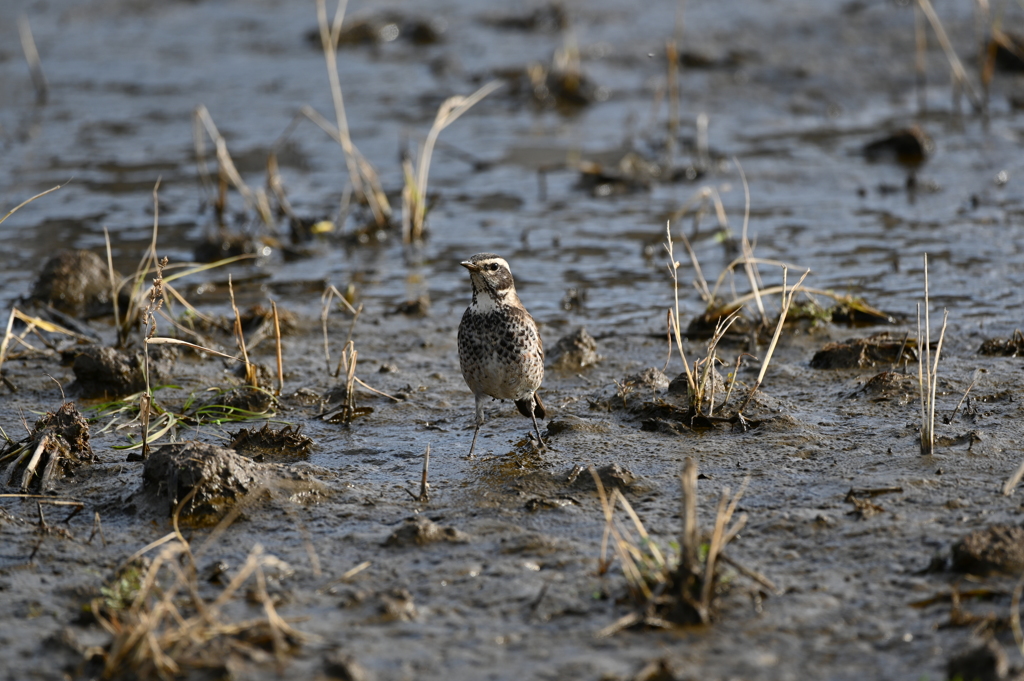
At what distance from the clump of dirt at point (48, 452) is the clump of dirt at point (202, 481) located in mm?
533

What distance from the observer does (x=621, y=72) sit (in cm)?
1645

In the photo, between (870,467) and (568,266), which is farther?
(568,266)

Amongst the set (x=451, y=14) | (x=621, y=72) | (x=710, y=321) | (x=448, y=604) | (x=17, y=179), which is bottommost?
(x=448, y=604)

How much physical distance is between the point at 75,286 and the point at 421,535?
544cm

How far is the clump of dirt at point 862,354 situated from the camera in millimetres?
7484

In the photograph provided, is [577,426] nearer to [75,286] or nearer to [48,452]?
[48,452]

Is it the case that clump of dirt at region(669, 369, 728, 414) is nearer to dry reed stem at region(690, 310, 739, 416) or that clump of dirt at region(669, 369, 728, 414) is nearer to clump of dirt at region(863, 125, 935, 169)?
dry reed stem at region(690, 310, 739, 416)

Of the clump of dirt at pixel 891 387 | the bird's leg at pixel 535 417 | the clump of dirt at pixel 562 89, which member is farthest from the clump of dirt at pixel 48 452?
the clump of dirt at pixel 562 89

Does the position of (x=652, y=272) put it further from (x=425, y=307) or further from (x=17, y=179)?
(x=17, y=179)

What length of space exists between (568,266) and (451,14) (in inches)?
419

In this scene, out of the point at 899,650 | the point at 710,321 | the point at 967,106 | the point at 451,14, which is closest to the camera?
the point at 899,650

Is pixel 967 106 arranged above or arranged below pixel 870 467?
above

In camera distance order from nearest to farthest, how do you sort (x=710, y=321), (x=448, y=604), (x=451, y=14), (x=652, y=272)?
(x=448, y=604), (x=710, y=321), (x=652, y=272), (x=451, y=14)

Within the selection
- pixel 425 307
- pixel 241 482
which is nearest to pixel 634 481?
pixel 241 482
